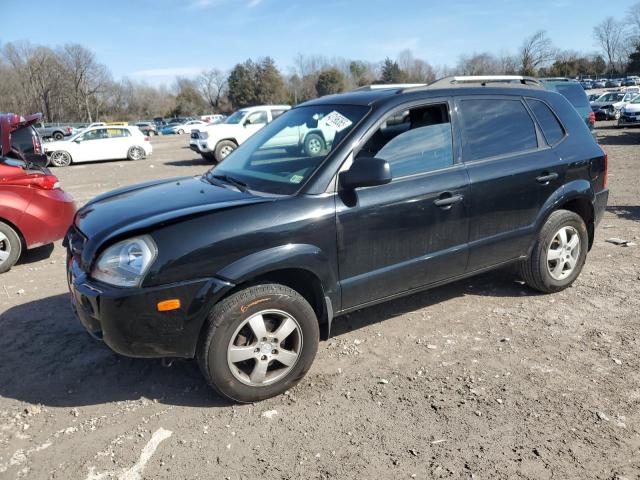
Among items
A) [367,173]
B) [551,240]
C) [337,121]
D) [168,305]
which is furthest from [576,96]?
[168,305]

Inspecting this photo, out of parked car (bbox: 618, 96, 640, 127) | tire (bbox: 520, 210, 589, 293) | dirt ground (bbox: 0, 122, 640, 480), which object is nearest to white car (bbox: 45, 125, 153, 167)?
dirt ground (bbox: 0, 122, 640, 480)

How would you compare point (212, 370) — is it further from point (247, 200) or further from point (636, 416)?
point (636, 416)

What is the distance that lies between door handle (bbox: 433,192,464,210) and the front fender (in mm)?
984

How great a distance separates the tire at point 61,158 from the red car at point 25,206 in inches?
562

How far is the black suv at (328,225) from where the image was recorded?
2902 millimetres

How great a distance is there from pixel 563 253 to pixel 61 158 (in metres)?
19.4

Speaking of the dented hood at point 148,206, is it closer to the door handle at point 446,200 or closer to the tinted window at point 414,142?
the tinted window at point 414,142

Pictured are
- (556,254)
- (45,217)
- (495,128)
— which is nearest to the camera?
(495,128)

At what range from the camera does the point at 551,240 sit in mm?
4516

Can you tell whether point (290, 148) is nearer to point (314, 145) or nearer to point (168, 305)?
point (314, 145)

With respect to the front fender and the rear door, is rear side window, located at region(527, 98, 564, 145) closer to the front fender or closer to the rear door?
the rear door

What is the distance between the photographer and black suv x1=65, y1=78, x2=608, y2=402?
290 cm

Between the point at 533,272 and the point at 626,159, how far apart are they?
11.3 metres

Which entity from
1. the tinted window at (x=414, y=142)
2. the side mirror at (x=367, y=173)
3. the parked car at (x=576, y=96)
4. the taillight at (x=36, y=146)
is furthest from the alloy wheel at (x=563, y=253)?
the parked car at (x=576, y=96)
